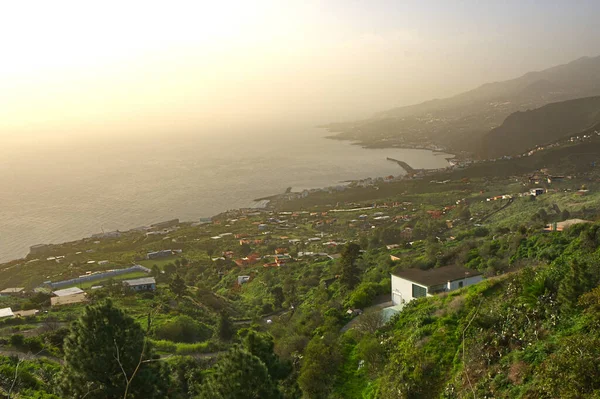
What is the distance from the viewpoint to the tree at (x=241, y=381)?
518cm

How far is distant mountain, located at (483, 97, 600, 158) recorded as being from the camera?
251 ft

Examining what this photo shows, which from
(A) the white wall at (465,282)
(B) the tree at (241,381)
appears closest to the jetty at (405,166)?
(A) the white wall at (465,282)

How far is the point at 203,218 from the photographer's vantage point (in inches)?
2015

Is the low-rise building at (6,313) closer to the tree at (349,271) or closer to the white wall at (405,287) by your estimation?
the tree at (349,271)

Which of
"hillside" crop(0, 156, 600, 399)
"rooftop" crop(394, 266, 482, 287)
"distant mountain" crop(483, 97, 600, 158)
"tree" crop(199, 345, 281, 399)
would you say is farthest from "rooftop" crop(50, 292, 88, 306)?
"distant mountain" crop(483, 97, 600, 158)

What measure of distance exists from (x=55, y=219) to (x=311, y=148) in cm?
8255

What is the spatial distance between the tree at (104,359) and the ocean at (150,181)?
3988 cm

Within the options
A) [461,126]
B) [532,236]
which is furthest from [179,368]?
[461,126]

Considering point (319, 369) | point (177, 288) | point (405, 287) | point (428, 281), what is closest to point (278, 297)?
point (177, 288)

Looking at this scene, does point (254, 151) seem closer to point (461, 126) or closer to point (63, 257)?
point (461, 126)

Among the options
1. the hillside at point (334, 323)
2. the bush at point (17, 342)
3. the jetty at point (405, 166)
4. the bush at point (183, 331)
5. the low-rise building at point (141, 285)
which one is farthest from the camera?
the jetty at point (405, 166)

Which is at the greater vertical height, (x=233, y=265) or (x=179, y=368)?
(x=179, y=368)

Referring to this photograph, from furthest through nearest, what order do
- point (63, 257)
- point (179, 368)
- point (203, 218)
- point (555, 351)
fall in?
point (203, 218) < point (63, 257) < point (179, 368) < point (555, 351)

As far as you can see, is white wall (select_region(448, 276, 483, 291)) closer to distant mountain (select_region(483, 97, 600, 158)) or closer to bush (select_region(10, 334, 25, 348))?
bush (select_region(10, 334, 25, 348))
